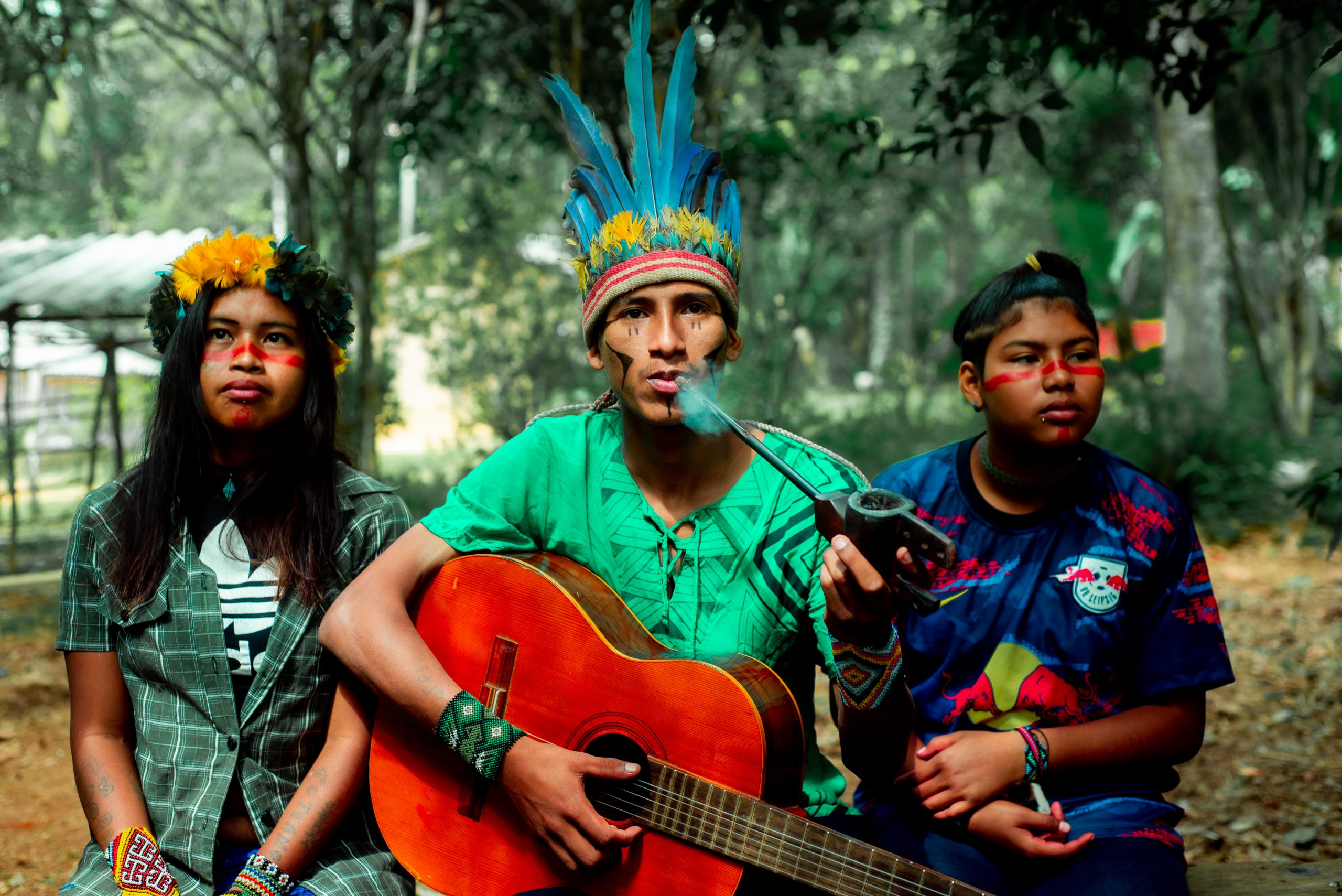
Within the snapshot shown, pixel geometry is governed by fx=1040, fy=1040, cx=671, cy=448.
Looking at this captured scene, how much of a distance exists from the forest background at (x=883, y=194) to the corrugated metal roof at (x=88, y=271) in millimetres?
→ 300

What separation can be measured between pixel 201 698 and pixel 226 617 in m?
0.18

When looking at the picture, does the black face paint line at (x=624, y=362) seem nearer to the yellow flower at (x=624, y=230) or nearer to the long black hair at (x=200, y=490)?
the yellow flower at (x=624, y=230)

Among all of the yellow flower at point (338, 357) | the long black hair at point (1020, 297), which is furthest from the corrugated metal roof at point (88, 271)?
the long black hair at point (1020, 297)

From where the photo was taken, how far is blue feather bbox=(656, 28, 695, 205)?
96.3 inches

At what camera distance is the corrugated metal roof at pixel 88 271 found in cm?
896

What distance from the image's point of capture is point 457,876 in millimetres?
2322

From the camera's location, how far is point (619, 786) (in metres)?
2.14

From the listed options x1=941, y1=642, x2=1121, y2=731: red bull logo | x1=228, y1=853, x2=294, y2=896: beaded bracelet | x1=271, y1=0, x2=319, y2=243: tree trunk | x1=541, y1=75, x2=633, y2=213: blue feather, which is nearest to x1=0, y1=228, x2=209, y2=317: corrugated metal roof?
x1=271, y1=0, x2=319, y2=243: tree trunk

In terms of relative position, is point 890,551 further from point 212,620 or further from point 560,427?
point 212,620

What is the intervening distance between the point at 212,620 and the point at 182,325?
2.25ft

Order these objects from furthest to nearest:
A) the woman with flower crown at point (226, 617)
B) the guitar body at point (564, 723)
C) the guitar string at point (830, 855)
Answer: the woman with flower crown at point (226, 617)
the guitar body at point (564, 723)
the guitar string at point (830, 855)

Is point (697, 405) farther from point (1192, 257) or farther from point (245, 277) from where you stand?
point (1192, 257)

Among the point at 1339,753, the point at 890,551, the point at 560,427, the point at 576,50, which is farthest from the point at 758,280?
the point at 890,551

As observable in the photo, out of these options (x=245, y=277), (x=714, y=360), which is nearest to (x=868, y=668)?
(x=714, y=360)
